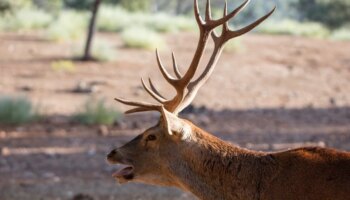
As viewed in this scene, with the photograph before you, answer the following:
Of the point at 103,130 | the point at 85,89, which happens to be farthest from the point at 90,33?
the point at 103,130

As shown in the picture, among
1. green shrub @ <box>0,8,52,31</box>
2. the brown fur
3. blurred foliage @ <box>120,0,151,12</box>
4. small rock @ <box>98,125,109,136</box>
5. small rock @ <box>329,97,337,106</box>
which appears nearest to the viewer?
the brown fur

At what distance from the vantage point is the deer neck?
5918 mm

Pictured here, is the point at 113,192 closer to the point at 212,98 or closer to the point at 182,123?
the point at 182,123

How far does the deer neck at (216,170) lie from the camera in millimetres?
5918

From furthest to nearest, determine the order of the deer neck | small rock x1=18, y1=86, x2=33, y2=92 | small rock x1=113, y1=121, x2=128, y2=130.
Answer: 1. small rock x1=18, y1=86, x2=33, y2=92
2. small rock x1=113, y1=121, x2=128, y2=130
3. the deer neck

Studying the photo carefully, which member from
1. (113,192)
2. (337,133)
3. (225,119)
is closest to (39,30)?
(225,119)

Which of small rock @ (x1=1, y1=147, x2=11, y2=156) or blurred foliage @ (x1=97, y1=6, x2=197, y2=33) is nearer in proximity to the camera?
small rock @ (x1=1, y1=147, x2=11, y2=156)

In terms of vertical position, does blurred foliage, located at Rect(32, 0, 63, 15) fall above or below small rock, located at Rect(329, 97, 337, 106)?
below

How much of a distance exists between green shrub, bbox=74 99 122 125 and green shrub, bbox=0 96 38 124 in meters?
0.87

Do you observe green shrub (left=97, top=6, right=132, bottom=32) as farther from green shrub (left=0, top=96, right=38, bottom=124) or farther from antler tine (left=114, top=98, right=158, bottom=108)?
antler tine (left=114, top=98, right=158, bottom=108)

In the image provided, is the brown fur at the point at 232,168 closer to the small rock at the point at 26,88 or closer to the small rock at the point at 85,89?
the small rock at the point at 85,89

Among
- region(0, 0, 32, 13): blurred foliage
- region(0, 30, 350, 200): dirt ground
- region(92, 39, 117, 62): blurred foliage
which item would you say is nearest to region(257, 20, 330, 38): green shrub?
region(0, 30, 350, 200): dirt ground

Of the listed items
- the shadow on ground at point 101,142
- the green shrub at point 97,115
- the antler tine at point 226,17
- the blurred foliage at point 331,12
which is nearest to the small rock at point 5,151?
the shadow on ground at point 101,142

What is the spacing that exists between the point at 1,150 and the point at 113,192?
10.7ft
